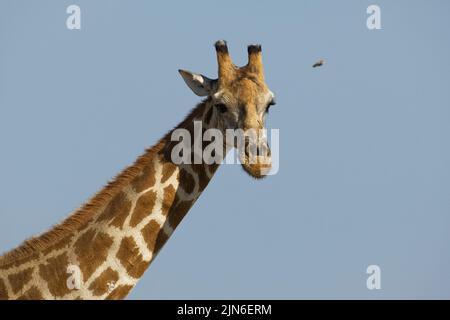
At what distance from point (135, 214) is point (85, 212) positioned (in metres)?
0.62

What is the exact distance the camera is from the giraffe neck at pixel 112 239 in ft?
91.9

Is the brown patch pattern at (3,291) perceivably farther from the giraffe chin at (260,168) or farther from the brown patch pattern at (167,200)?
the giraffe chin at (260,168)

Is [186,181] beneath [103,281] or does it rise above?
above

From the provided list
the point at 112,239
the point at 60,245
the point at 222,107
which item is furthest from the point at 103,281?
the point at 222,107

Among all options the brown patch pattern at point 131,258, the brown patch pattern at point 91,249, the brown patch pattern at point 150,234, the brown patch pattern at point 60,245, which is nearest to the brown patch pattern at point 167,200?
the brown patch pattern at point 150,234

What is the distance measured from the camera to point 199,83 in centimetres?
2925

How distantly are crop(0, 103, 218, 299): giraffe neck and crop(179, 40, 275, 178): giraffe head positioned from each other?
0.76m

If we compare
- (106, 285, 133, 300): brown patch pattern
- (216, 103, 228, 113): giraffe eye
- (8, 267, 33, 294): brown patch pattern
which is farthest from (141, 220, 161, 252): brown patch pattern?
(216, 103, 228, 113): giraffe eye

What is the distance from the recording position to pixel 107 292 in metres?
28.1

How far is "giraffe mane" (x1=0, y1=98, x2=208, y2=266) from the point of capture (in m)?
28.3

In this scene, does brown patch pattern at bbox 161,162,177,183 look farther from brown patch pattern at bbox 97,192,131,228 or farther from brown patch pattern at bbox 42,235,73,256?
brown patch pattern at bbox 42,235,73,256

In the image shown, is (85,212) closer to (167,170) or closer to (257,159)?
(167,170)
